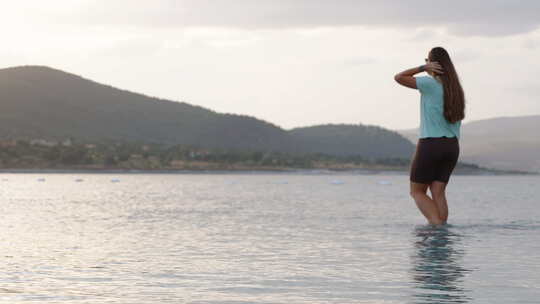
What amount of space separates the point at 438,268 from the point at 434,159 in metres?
3.24

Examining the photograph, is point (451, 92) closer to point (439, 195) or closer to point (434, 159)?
point (434, 159)

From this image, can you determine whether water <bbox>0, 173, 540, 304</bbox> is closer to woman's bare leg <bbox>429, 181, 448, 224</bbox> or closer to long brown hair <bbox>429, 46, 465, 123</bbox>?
woman's bare leg <bbox>429, 181, 448, 224</bbox>

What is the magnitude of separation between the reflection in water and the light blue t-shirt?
138 centimetres

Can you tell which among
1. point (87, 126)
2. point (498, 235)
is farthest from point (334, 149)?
point (498, 235)

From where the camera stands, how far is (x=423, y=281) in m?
7.89

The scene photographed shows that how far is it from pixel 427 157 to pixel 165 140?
154 meters

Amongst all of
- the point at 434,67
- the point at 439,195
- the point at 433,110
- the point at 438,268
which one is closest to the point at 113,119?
the point at 439,195

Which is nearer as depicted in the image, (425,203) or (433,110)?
(433,110)

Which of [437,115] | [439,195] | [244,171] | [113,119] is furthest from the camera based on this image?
[113,119]

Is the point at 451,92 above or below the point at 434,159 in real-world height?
above

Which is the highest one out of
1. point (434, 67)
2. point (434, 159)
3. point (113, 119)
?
point (113, 119)

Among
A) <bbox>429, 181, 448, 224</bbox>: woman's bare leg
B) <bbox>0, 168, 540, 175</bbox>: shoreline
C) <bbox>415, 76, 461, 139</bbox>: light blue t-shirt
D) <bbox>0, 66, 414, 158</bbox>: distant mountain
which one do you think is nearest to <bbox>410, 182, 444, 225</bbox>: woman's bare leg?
<bbox>429, 181, 448, 224</bbox>: woman's bare leg

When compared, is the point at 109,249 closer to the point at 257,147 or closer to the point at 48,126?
the point at 48,126

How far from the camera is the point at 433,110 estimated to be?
38.9ft
